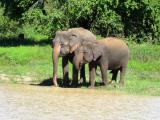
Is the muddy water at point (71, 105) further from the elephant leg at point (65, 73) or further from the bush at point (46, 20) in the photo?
the bush at point (46, 20)

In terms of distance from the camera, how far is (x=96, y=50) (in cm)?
1905

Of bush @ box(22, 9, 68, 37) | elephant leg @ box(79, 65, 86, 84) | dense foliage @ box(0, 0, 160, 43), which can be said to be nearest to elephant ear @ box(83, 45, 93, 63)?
elephant leg @ box(79, 65, 86, 84)

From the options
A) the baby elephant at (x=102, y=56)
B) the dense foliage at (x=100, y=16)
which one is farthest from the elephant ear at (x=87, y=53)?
the dense foliage at (x=100, y=16)

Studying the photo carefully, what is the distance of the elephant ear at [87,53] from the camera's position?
18995 mm

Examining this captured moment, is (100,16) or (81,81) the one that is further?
(100,16)

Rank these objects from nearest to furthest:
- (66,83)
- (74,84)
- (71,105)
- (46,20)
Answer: (71,105), (74,84), (66,83), (46,20)

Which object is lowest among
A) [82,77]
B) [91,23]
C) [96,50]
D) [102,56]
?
[82,77]

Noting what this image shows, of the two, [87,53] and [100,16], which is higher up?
[100,16]

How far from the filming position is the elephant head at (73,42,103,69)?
1900 cm

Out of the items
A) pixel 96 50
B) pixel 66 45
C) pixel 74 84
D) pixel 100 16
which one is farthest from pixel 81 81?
pixel 100 16

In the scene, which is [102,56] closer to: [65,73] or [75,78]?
[75,78]

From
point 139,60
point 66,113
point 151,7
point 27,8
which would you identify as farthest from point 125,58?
point 27,8

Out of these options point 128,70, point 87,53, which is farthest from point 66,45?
point 128,70

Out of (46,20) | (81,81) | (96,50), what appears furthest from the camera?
(46,20)
